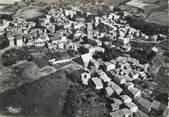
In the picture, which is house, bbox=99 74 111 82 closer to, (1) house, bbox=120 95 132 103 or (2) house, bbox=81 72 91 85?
(2) house, bbox=81 72 91 85

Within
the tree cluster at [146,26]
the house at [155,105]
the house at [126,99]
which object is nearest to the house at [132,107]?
the house at [126,99]

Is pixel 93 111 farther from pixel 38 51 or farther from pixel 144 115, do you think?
pixel 38 51

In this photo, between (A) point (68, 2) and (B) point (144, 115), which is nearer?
(B) point (144, 115)

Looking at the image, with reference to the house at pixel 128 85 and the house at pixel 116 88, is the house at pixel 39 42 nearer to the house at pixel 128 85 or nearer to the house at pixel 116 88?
the house at pixel 116 88

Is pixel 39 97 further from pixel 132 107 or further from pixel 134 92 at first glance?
pixel 134 92

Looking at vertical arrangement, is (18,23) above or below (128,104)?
above

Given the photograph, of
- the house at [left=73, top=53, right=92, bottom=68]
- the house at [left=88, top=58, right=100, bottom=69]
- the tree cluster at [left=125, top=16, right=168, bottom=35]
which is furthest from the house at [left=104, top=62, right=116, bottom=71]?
the tree cluster at [left=125, top=16, right=168, bottom=35]

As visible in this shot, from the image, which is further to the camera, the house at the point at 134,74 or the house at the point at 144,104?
the house at the point at 134,74

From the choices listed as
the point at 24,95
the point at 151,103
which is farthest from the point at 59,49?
the point at 151,103
